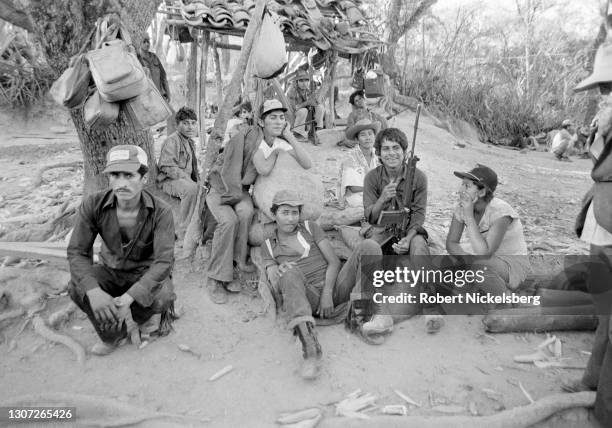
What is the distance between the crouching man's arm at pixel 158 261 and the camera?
107 inches

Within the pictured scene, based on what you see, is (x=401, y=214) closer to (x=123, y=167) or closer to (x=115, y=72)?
(x=123, y=167)

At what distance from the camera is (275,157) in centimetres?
372

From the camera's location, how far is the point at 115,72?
2.49 m

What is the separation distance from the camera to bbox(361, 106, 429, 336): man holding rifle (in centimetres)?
342

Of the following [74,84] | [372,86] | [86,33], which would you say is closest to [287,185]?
[74,84]

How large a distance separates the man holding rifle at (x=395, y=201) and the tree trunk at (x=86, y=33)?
2067mm

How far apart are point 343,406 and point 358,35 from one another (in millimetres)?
7743

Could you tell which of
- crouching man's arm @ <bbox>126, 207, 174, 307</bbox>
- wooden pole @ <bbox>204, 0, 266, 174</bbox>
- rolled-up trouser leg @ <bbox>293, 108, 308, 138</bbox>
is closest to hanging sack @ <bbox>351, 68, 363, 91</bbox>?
rolled-up trouser leg @ <bbox>293, 108, 308, 138</bbox>

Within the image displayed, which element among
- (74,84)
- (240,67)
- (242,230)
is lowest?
(242,230)

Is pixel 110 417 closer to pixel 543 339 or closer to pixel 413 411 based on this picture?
pixel 413 411

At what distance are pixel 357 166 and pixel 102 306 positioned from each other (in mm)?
2874

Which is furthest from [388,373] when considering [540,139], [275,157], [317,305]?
[540,139]

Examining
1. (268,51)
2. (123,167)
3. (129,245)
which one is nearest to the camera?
(123,167)

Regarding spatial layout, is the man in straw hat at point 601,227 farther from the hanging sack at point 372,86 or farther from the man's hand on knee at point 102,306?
the hanging sack at point 372,86
